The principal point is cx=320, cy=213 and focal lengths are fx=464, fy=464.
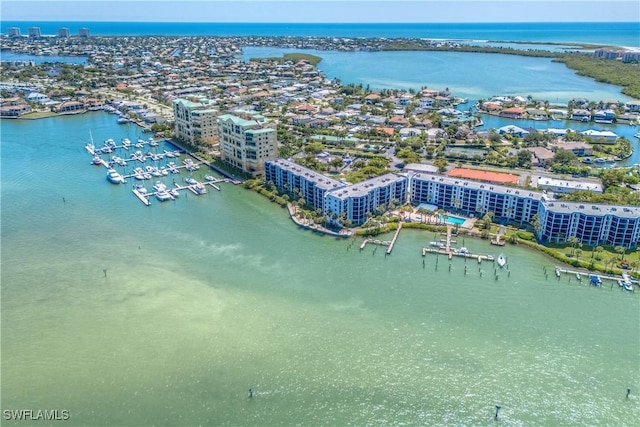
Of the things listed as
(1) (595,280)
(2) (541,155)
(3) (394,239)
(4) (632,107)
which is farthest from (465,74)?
(1) (595,280)

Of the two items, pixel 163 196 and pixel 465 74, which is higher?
pixel 465 74

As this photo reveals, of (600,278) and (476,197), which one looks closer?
(600,278)

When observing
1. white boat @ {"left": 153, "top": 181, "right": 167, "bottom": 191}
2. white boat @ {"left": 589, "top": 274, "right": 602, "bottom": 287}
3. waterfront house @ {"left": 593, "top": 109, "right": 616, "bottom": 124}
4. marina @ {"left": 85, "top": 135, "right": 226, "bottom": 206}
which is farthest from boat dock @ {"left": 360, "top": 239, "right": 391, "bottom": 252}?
waterfront house @ {"left": 593, "top": 109, "right": 616, "bottom": 124}

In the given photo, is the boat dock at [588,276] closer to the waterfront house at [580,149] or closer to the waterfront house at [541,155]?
the waterfront house at [541,155]

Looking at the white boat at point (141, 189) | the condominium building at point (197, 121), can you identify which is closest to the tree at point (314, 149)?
the condominium building at point (197, 121)

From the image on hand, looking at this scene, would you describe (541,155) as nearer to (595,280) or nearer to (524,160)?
(524,160)

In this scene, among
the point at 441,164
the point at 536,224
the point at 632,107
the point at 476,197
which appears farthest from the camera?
the point at 632,107

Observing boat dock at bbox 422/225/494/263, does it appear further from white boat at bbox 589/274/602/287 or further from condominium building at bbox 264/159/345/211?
condominium building at bbox 264/159/345/211
